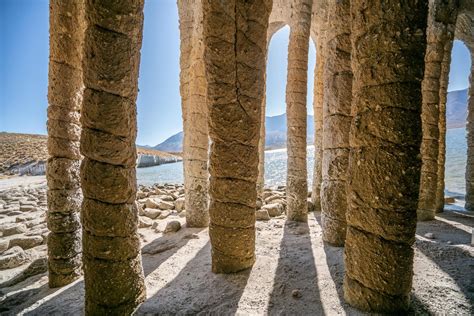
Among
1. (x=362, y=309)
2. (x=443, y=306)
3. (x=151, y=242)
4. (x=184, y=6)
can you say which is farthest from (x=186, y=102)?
(x=443, y=306)

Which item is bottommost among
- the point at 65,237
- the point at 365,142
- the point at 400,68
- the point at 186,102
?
the point at 65,237

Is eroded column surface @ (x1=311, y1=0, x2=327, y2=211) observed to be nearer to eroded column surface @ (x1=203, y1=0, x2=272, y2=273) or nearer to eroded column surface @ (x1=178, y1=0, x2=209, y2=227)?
eroded column surface @ (x1=178, y1=0, x2=209, y2=227)

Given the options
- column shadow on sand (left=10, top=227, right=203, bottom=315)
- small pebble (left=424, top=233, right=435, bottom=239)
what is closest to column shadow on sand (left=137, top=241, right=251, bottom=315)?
column shadow on sand (left=10, top=227, right=203, bottom=315)

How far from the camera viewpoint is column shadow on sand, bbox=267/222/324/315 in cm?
271

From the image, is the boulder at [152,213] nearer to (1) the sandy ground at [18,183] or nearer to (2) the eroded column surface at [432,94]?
(2) the eroded column surface at [432,94]

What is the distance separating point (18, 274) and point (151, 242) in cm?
234

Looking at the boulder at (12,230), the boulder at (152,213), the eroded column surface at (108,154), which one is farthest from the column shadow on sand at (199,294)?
the boulder at (12,230)

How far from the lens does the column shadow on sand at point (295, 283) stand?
271 centimetres

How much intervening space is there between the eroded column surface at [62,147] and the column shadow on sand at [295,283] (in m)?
3.40

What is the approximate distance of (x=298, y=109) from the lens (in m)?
6.41

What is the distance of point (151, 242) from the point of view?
5391 millimetres

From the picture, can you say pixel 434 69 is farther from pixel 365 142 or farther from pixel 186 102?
pixel 186 102

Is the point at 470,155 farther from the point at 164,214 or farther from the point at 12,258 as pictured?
the point at 12,258

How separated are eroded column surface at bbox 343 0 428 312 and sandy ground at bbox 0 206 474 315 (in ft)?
1.77
